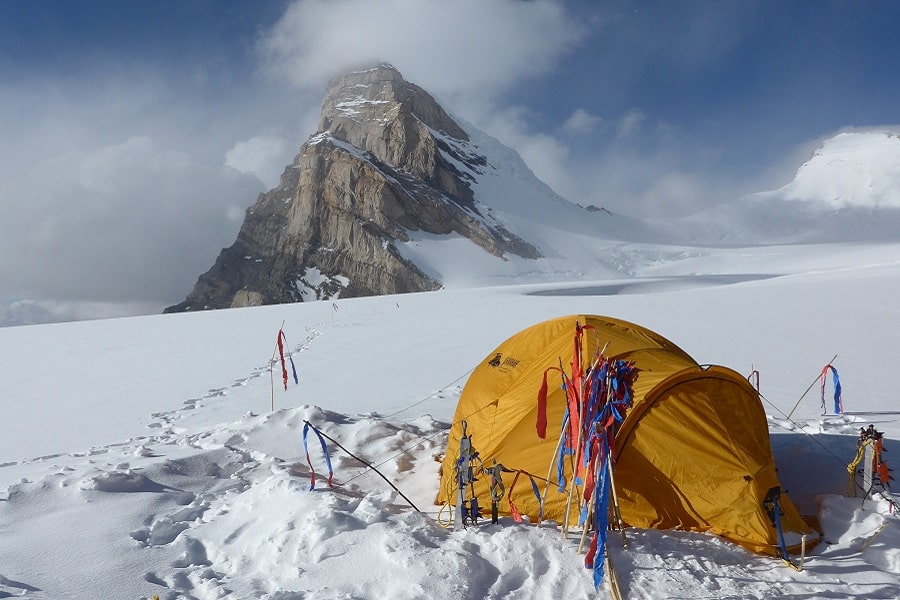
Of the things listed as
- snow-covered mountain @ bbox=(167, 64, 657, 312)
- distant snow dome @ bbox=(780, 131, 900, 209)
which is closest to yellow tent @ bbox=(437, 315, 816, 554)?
snow-covered mountain @ bbox=(167, 64, 657, 312)

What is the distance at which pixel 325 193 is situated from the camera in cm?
11688

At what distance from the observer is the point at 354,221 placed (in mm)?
110750

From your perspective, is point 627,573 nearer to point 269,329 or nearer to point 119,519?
point 119,519

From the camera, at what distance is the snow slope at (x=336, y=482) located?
4254mm

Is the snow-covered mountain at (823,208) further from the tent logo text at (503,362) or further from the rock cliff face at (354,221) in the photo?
the tent logo text at (503,362)

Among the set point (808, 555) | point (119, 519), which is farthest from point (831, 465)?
point (119, 519)

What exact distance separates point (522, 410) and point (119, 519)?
4208mm

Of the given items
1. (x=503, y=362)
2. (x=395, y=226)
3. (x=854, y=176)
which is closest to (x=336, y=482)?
(x=503, y=362)

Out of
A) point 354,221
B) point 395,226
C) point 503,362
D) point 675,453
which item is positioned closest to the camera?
point 675,453

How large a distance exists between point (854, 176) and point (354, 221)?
128m

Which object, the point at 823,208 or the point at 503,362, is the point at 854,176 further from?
the point at 503,362

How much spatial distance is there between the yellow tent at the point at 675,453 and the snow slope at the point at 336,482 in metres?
0.31

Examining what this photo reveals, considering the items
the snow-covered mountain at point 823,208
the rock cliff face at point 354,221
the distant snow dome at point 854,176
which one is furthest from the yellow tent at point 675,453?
the distant snow dome at point 854,176

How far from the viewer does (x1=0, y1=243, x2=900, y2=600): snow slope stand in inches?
167
